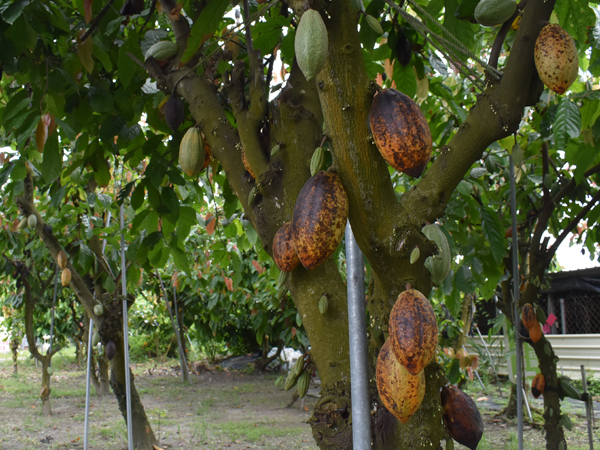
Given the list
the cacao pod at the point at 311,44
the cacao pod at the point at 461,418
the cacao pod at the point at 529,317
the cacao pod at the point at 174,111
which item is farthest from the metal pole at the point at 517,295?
the cacao pod at the point at 311,44

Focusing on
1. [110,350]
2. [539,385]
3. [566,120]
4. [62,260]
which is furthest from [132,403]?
[566,120]

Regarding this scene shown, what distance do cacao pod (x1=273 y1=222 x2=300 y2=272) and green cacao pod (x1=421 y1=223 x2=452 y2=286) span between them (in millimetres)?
261

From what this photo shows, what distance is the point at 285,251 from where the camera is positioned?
39.7 inches

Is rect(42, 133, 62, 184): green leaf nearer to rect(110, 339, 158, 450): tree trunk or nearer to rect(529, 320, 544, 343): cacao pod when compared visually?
rect(529, 320, 544, 343): cacao pod

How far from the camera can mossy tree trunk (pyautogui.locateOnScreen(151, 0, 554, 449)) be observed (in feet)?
2.60

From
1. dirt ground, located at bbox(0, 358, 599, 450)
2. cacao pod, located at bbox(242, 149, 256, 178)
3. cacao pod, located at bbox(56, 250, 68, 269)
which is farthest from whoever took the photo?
dirt ground, located at bbox(0, 358, 599, 450)

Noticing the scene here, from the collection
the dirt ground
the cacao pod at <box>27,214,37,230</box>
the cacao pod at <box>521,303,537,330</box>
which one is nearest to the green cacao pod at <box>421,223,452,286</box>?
the cacao pod at <box>521,303,537,330</box>

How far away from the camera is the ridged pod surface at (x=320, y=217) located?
2.49 ft

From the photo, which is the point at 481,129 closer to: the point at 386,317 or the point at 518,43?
the point at 518,43

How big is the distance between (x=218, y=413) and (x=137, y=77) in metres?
4.30

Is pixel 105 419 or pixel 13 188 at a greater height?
pixel 13 188

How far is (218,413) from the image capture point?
17.4 ft

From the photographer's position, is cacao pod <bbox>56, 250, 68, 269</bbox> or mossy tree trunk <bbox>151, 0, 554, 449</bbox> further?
cacao pod <bbox>56, 250, 68, 269</bbox>

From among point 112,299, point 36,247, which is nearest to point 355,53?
point 112,299
